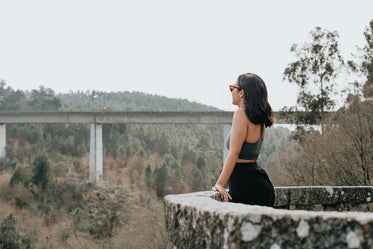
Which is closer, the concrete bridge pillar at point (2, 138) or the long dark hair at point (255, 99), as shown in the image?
the long dark hair at point (255, 99)

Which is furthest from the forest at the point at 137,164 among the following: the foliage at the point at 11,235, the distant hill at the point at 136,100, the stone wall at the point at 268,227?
Result: the distant hill at the point at 136,100

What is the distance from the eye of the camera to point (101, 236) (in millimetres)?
41656

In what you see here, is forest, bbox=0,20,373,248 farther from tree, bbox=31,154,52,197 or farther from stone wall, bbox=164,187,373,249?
stone wall, bbox=164,187,373,249

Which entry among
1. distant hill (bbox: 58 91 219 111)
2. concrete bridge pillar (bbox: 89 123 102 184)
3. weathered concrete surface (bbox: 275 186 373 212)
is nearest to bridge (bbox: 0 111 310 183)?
concrete bridge pillar (bbox: 89 123 102 184)

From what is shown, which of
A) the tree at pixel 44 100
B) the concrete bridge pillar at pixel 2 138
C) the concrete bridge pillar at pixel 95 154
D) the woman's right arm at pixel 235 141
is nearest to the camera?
the woman's right arm at pixel 235 141

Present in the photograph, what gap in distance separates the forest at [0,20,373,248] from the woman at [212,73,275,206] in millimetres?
5761

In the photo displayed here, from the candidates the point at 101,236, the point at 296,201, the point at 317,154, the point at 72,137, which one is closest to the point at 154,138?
the point at 72,137

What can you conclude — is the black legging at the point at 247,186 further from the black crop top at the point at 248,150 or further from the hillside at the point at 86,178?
the hillside at the point at 86,178

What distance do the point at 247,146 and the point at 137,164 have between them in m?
69.1

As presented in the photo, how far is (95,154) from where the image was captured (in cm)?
5275

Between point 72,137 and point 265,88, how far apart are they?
74.4 meters

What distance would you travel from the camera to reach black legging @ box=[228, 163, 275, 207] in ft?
9.07

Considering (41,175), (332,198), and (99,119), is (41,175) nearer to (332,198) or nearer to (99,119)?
(99,119)

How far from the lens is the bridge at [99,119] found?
150ft
